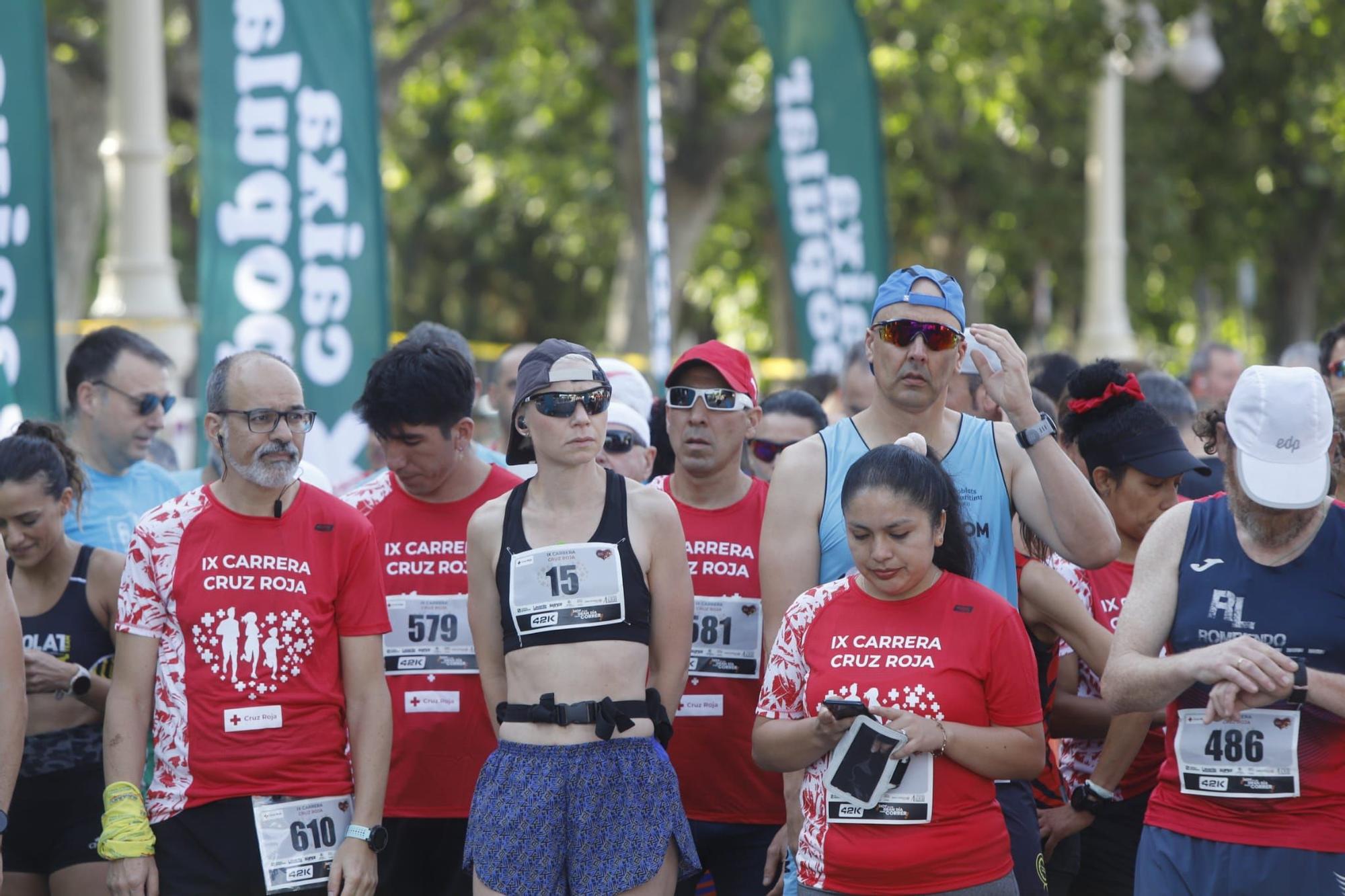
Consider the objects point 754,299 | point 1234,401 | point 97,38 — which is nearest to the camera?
point 1234,401

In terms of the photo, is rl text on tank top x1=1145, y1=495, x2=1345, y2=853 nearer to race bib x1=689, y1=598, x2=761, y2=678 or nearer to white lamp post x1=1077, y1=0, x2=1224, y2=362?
race bib x1=689, y1=598, x2=761, y2=678

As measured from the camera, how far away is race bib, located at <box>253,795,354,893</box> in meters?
4.50

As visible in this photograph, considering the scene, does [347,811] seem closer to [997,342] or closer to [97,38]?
[997,342]

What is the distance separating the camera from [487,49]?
23281 mm

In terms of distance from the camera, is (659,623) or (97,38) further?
(97,38)

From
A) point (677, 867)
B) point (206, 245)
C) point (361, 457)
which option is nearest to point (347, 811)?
point (677, 867)

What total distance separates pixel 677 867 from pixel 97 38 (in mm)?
18041

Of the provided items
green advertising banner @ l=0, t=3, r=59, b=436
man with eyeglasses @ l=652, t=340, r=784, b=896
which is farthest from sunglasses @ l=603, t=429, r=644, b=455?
green advertising banner @ l=0, t=3, r=59, b=436

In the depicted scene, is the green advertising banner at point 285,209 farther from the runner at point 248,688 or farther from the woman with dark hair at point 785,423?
the runner at point 248,688

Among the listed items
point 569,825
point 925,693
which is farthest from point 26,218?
point 925,693

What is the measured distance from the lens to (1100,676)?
16.4 ft

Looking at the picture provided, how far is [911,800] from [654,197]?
23.1 feet

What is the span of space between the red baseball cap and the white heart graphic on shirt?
5.44 ft

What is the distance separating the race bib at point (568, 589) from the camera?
4531mm
